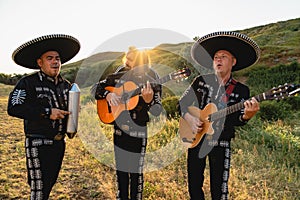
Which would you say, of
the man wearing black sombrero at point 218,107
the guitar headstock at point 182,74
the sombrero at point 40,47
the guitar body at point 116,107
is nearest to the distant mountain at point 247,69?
the guitar body at point 116,107

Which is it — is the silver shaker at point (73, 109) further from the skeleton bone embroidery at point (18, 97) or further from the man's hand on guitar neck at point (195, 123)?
the man's hand on guitar neck at point (195, 123)

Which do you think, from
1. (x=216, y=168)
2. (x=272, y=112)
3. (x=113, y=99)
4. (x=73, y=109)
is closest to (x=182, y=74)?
(x=113, y=99)

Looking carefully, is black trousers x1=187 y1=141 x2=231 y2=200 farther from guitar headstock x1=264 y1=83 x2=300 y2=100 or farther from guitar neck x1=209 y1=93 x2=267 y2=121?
guitar headstock x1=264 y1=83 x2=300 y2=100

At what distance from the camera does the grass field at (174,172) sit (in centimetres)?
550

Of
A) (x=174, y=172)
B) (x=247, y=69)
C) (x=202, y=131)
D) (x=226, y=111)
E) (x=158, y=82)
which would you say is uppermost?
(x=247, y=69)

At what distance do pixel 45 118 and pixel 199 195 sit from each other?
6.47 feet

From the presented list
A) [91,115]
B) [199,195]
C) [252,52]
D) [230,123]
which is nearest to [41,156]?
[199,195]

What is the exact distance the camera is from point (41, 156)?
3742 millimetres

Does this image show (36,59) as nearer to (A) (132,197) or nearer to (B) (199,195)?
(A) (132,197)

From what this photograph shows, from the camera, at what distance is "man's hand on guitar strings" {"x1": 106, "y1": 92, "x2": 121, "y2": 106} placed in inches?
174

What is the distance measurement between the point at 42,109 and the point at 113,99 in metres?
1.01

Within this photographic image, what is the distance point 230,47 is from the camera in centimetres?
392

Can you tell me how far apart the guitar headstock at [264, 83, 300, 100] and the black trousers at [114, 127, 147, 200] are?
158cm

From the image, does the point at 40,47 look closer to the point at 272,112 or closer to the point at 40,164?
the point at 40,164
